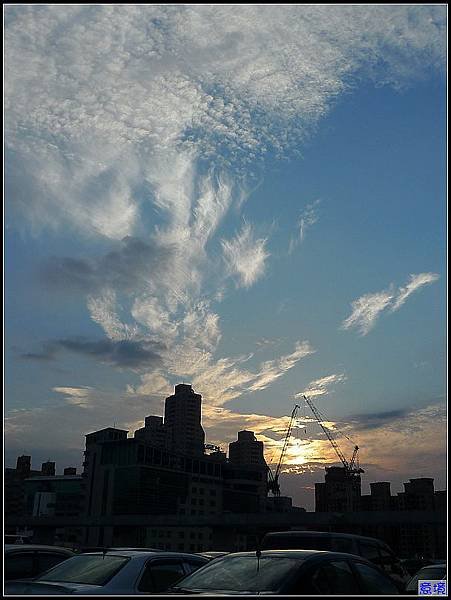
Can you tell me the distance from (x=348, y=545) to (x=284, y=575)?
619cm

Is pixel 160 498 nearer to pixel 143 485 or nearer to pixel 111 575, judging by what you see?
pixel 143 485

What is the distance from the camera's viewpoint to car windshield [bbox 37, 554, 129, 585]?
8.55 metres

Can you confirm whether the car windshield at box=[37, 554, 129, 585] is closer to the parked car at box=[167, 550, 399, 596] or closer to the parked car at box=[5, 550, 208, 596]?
the parked car at box=[5, 550, 208, 596]

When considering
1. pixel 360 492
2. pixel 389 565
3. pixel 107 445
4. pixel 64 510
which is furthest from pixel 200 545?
pixel 389 565

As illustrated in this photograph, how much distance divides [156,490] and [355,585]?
5721 inches

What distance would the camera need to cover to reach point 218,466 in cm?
17325

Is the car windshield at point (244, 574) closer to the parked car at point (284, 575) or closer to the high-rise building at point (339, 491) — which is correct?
the parked car at point (284, 575)

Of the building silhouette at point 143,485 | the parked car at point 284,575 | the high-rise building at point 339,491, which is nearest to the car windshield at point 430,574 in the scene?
the parked car at point 284,575

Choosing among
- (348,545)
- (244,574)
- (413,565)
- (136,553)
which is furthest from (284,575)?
(413,565)

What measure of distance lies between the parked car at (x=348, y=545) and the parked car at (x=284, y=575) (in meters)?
4.40

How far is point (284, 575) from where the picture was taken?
6934mm

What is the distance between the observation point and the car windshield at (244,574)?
6914mm

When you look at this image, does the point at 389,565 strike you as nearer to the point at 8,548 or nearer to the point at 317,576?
the point at 317,576

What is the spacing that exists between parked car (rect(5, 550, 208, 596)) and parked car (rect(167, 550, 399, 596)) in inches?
45.3
